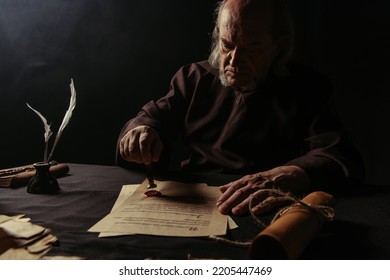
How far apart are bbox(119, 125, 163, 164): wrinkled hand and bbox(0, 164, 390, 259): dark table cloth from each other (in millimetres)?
80

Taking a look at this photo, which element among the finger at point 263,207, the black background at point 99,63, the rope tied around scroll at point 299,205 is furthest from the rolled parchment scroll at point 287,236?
the black background at point 99,63

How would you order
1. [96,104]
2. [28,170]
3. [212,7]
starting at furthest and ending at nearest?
[96,104], [212,7], [28,170]

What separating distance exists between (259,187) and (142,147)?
0.39 meters

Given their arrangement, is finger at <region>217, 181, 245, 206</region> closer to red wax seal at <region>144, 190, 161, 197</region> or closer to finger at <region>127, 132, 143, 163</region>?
red wax seal at <region>144, 190, 161, 197</region>

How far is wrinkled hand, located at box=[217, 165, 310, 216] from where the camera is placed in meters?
0.83

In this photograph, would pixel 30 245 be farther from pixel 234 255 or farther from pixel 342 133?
pixel 342 133

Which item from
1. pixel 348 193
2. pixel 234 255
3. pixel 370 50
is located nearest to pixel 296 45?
pixel 370 50

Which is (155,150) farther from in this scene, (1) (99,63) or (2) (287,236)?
(1) (99,63)

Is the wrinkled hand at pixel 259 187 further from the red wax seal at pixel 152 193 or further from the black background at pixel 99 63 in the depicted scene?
the black background at pixel 99 63

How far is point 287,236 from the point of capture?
1.95ft

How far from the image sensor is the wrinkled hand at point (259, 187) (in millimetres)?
828

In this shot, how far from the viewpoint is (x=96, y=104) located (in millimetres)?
2064

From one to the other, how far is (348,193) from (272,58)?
638 millimetres
